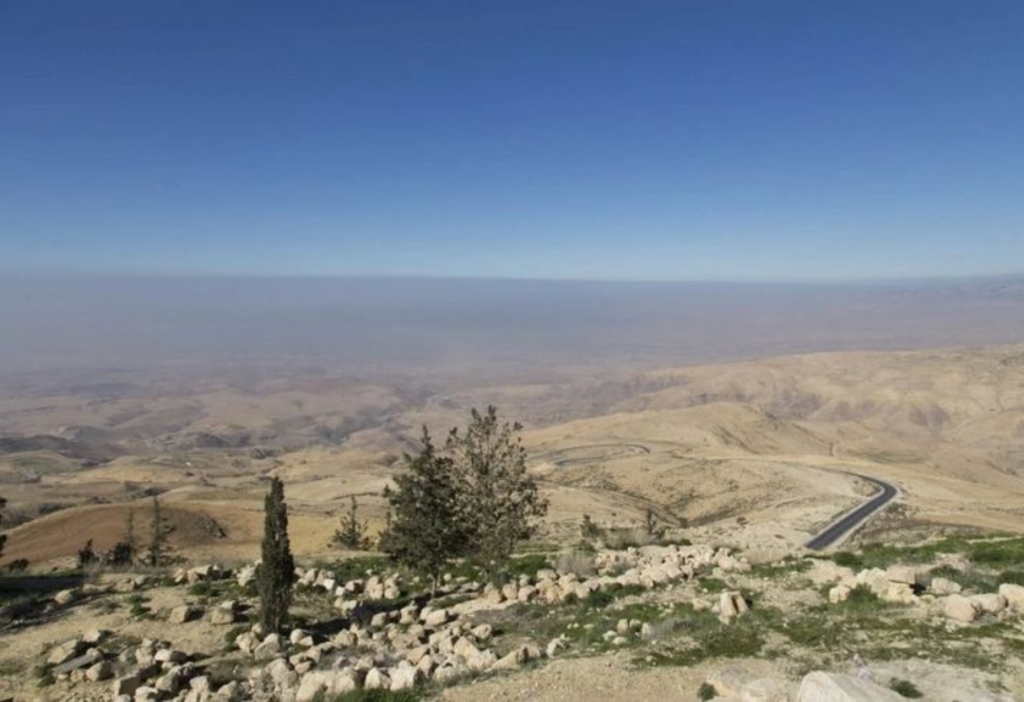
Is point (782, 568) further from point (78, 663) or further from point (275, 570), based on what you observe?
point (78, 663)

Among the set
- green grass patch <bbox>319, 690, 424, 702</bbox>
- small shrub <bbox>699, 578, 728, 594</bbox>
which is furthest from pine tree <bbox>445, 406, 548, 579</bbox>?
green grass patch <bbox>319, 690, 424, 702</bbox>

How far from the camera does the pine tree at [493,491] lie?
26156 millimetres

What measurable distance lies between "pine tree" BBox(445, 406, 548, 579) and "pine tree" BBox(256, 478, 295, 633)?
723 cm

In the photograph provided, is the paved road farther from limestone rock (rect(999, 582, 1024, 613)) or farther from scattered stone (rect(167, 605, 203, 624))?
scattered stone (rect(167, 605, 203, 624))

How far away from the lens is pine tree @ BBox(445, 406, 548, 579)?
85.8ft

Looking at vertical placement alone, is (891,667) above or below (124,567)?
above

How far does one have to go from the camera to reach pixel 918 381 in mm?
185250

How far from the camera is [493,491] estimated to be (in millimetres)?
27000

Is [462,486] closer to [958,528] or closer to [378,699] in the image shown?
[378,699]

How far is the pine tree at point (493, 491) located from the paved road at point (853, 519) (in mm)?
17862

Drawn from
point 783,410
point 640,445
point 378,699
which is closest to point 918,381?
point 783,410

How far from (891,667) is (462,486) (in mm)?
16588

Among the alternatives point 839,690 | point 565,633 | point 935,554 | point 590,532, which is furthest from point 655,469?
point 839,690

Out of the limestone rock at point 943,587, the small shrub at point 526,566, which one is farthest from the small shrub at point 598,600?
the limestone rock at point 943,587
